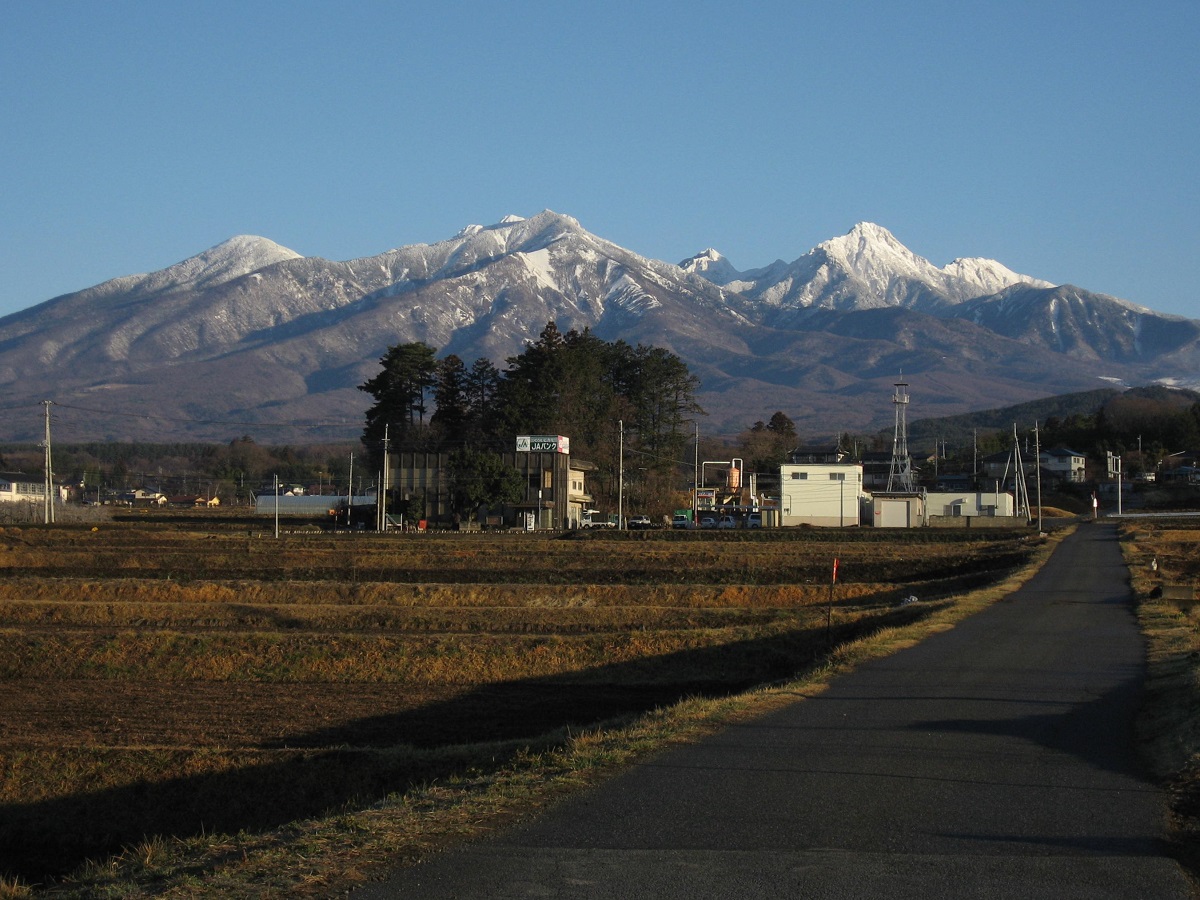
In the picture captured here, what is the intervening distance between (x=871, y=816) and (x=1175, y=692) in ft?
20.4

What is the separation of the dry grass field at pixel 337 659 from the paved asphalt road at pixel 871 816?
2.41 meters

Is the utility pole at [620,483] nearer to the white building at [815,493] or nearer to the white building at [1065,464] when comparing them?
the white building at [815,493]

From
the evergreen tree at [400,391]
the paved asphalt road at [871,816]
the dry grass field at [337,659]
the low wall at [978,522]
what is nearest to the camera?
the paved asphalt road at [871,816]

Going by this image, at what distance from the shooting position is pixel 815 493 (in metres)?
76.6

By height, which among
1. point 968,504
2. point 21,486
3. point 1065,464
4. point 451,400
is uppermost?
point 451,400

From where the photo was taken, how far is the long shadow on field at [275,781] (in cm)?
1161

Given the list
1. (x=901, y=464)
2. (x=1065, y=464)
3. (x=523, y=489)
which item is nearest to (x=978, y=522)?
(x=901, y=464)

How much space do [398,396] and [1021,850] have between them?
291ft

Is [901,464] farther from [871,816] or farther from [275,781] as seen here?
[871,816]

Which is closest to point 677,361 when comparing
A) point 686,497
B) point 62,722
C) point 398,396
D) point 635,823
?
point 686,497

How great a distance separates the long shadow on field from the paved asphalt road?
11.0 feet

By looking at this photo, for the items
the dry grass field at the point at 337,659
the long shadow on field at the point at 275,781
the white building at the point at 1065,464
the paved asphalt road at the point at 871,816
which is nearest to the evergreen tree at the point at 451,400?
the dry grass field at the point at 337,659

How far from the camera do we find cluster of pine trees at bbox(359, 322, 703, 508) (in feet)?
287

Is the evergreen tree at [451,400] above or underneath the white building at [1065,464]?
above
